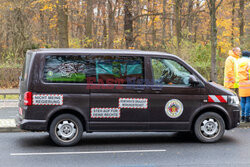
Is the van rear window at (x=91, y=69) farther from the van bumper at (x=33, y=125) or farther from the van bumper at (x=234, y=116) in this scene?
the van bumper at (x=234, y=116)

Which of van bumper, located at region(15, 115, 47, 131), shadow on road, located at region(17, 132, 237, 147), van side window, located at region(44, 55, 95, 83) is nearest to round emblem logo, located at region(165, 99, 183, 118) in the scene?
shadow on road, located at region(17, 132, 237, 147)

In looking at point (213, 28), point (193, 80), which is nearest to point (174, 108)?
point (193, 80)

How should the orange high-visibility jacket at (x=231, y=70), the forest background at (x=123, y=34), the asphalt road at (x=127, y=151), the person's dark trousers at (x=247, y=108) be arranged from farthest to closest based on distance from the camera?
the forest background at (x=123, y=34) < the orange high-visibility jacket at (x=231, y=70) < the person's dark trousers at (x=247, y=108) < the asphalt road at (x=127, y=151)

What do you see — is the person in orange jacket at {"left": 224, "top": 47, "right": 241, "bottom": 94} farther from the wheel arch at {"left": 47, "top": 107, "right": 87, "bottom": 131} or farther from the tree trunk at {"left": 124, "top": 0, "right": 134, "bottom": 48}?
the tree trunk at {"left": 124, "top": 0, "right": 134, "bottom": 48}

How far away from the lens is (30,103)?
328 inches

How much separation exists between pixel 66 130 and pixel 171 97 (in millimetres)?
2221

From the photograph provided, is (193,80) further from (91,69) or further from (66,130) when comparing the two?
(66,130)

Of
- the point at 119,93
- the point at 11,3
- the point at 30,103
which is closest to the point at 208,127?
the point at 119,93

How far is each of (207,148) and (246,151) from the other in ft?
2.45

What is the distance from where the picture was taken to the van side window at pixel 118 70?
8570mm

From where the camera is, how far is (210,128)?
9.06 metres

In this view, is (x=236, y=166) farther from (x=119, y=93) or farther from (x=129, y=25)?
(x=129, y=25)

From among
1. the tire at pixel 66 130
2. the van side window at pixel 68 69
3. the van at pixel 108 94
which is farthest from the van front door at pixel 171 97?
the tire at pixel 66 130

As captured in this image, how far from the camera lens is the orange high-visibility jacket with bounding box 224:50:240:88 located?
38.2 feet
